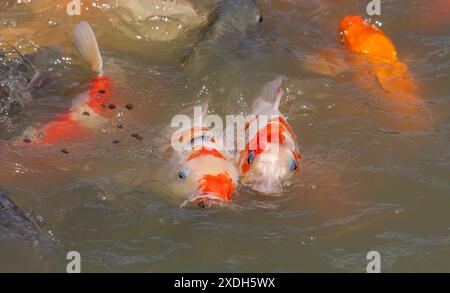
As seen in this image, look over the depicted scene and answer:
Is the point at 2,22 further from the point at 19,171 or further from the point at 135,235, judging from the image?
the point at 135,235

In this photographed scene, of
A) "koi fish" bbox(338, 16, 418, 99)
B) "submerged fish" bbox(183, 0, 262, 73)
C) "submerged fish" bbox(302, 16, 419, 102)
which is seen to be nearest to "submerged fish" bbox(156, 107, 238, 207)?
"submerged fish" bbox(183, 0, 262, 73)

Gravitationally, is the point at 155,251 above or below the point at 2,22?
below

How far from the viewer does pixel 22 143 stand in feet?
18.9

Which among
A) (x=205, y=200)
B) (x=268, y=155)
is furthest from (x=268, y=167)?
(x=205, y=200)

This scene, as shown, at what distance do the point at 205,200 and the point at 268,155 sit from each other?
0.57 meters

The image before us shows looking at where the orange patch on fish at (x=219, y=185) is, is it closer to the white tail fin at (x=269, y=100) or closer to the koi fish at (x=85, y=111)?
the white tail fin at (x=269, y=100)

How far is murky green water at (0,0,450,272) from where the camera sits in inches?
183

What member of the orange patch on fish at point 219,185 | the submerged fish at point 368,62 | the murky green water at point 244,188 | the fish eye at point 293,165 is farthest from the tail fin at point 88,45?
the fish eye at point 293,165

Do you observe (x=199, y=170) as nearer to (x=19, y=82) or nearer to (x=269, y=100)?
(x=269, y=100)

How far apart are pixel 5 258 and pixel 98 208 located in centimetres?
84

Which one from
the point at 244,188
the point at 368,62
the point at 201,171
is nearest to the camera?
the point at 201,171

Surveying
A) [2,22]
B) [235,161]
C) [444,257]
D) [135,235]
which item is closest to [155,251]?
[135,235]

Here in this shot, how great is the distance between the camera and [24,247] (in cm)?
438

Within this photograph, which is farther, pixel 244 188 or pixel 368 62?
pixel 368 62
